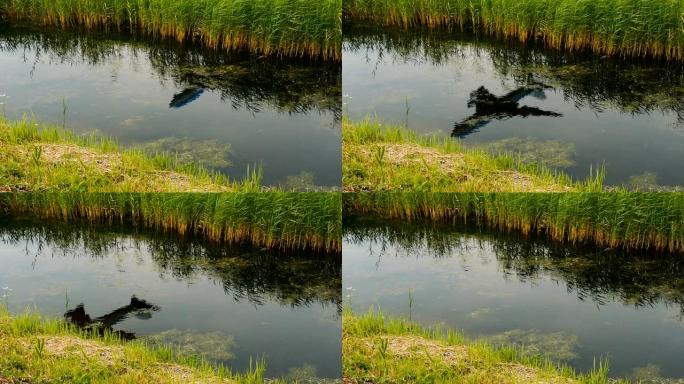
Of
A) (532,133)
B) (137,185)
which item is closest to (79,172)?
(137,185)

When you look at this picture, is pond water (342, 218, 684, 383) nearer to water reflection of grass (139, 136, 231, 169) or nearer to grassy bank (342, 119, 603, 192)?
grassy bank (342, 119, 603, 192)

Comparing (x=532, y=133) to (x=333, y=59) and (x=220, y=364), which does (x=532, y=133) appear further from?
(x=220, y=364)

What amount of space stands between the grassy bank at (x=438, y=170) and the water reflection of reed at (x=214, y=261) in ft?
2.51

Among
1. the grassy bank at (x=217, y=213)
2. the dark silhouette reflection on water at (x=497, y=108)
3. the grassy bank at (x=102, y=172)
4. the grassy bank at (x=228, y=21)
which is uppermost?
the grassy bank at (x=228, y=21)

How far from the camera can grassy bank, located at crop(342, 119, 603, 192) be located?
6887 mm

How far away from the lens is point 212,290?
24.1 feet

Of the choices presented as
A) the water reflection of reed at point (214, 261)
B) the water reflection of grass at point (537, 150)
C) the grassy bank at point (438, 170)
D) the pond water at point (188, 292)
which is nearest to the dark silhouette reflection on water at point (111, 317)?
the pond water at point (188, 292)

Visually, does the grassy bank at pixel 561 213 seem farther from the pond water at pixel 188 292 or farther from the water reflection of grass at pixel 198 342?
the water reflection of grass at pixel 198 342

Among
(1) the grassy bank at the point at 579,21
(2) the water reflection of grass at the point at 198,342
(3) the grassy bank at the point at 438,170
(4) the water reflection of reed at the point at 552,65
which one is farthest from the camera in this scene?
(1) the grassy bank at the point at 579,21

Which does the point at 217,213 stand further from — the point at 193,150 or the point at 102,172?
the point at 102,172

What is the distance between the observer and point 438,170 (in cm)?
693

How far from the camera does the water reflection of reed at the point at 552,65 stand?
25.4ft

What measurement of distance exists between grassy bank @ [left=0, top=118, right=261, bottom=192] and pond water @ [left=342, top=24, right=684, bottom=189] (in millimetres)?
1335

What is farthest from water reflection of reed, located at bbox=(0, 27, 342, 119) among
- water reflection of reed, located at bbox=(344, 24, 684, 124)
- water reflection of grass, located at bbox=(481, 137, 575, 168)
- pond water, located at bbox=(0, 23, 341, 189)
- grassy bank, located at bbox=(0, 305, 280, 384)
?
grassy bank, located at bbox=(0, 305, 280, 384)
